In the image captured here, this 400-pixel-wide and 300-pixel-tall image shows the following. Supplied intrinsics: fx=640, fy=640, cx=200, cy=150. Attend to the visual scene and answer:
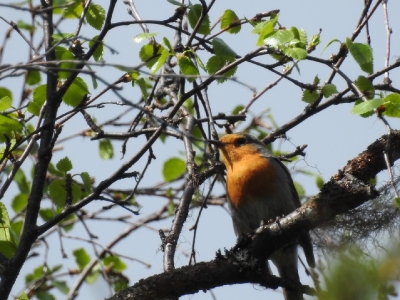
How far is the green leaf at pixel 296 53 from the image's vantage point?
3.85 meters

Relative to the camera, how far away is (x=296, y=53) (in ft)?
12.7

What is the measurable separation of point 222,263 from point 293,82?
1.36m

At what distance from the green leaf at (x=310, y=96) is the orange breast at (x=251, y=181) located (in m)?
1.55

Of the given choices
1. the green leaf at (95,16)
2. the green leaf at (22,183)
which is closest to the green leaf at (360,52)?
the green leaf at (95,16)

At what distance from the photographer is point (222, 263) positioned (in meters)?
3.99

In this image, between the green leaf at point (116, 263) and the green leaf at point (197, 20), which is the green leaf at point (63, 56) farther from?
the green leaf at point (116, 263)

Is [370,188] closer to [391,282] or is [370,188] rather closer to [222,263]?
[222,263]

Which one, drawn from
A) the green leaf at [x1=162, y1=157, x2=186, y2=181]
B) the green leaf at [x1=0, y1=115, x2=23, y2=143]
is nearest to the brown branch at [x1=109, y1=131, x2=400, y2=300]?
the green leaf at [x1=0, y1=115, x2=23, y2=143]

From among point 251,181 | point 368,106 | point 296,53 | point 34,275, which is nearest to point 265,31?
point 296,53

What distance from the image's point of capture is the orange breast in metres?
6.15

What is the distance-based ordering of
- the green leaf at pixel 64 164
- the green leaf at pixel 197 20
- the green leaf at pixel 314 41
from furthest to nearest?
the green leaf at pixel 314 41 → the green leaf at pixel 197 20 → the green leaf at pixel 64 164

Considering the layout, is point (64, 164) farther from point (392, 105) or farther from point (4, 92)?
point (392, 105)

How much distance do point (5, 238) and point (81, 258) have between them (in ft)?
10.2

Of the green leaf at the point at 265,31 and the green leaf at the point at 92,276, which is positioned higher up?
the green leaf at the point at 92,276
